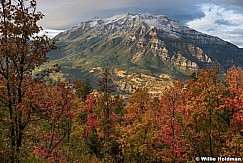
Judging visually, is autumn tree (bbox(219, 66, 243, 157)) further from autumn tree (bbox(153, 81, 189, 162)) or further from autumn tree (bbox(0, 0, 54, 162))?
autumn tree (bbox(0, 0, 54, 162))

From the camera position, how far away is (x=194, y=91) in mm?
62656

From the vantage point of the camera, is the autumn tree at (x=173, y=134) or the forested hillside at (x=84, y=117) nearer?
the forested hillside at (x=84, y=117)

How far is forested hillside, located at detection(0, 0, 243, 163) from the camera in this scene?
21.5m

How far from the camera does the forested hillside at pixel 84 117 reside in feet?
70.4

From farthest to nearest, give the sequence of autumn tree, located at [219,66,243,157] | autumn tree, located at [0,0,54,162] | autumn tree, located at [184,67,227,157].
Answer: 1. autumn tree, located at [184,67,227,157]
2. autumn tree, located at [219,66,243,157]
3. autumn tree, located at [0,0,54,162]

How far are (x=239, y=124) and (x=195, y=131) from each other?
9107 millimetres

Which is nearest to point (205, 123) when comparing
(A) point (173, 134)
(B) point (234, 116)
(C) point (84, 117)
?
(A) point (173, 134)

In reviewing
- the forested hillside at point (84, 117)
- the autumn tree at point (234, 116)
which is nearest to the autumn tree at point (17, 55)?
the forested hillside at point (84, 117)

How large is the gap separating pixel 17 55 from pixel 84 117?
64737mm

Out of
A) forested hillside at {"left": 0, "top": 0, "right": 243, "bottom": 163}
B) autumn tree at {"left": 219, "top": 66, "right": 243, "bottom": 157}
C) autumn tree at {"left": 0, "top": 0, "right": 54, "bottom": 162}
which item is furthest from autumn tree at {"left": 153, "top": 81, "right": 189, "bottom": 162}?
autumn tree at {"left": 0, "top": 0, "right": 54, "bottom": 162}

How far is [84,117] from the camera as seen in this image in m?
84.9

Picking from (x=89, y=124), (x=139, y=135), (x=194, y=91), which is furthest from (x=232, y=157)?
(x=89, y=124)

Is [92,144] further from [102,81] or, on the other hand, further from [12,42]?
[12,42]

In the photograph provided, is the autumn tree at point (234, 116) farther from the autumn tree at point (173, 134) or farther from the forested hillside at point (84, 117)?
the autumn tree at point (173, 134)
